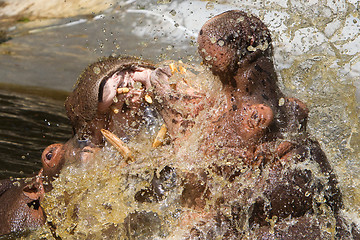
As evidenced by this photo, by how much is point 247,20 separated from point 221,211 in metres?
0.82

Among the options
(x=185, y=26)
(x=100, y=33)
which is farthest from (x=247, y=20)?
(x=100, y=33)

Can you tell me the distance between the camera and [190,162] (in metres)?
2.22

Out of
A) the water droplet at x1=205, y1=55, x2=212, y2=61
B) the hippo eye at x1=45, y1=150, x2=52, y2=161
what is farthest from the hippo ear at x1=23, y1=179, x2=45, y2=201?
the water droplet at x1=205, y1=55, x2=212, y2=61

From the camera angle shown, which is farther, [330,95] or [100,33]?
[100,33]

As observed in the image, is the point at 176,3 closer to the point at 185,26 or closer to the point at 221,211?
the point at 185,26

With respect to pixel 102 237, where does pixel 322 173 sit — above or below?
above

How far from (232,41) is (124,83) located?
0.71 m

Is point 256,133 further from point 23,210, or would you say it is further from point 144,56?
point 144,56

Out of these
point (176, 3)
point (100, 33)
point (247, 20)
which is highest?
point (247, 20)

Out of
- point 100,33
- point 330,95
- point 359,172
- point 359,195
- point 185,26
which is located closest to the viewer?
point 359,195

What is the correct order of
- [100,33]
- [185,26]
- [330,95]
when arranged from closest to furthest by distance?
[330,95], [185,26], [100,33]

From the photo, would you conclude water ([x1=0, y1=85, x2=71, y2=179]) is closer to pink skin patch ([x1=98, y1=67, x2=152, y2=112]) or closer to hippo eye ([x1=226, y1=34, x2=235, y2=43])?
pink skin patch ([x1=98, y1=67, x2=152, y2=112])

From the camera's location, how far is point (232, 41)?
211 cm

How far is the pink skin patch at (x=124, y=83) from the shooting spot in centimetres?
257
